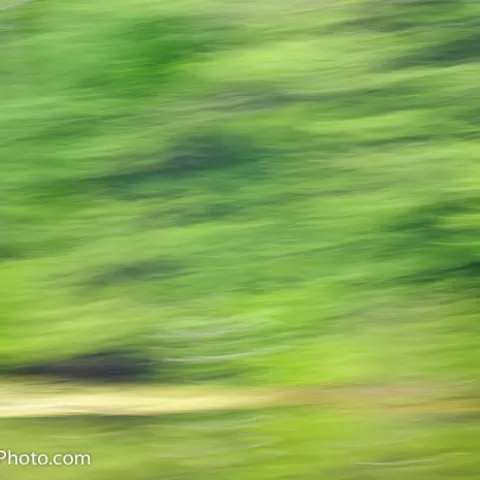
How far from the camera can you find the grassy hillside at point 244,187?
3.03 feet

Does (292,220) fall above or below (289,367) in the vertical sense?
above

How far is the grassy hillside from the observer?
924mm

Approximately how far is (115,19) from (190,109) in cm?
16

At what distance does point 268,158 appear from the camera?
1.01 m

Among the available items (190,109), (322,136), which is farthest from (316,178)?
(190,109)

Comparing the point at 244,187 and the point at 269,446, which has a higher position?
the point at 244,187

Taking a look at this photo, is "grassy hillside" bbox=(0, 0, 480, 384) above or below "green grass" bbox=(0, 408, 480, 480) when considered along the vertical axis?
above

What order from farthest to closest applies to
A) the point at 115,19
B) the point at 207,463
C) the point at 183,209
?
the point at 115,19, the point at 183,209, the point at 207,463

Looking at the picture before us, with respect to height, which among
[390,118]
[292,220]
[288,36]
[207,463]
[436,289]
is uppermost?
[288,36]

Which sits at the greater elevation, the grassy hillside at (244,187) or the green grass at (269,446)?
the grassy hillside at (244,187)

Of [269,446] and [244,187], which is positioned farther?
[244,187]

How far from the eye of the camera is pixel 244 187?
3.28 ft

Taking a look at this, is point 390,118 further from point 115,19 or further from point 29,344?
point 29,344

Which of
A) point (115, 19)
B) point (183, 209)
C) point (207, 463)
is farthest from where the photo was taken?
point (115, 19)
